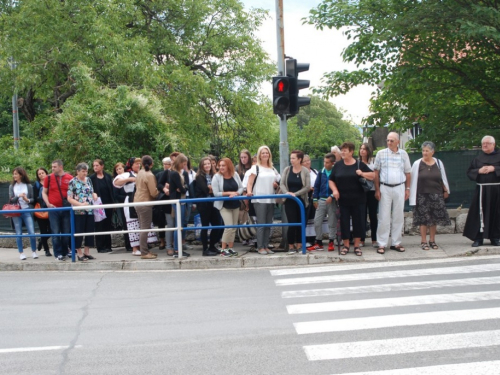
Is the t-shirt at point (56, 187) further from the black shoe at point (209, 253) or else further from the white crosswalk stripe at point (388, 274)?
the white crosswalk stripe at point (388, 274)

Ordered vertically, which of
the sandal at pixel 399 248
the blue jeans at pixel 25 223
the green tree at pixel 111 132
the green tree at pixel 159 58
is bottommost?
the sandal at pixel 399 248

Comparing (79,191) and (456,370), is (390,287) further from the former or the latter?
(79,191)

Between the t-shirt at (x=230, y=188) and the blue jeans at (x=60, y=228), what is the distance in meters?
3.05

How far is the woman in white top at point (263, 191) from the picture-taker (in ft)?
37.9

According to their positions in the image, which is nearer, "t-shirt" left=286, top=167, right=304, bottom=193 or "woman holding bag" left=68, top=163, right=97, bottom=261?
"t-shirt" left=286, top=167, right=304, bottom=193

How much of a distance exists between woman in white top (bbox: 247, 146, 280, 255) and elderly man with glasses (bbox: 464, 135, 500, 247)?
11.6 ft

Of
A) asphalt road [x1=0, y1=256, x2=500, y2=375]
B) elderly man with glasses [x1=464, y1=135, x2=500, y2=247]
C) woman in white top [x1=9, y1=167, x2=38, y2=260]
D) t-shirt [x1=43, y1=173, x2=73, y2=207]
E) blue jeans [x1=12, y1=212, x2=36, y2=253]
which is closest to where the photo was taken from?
asphalt road [x1=0, y1=256, x2=500, y2=375]

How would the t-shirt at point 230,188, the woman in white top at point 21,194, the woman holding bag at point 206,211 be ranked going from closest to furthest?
1. the t-shirt at point 230,188
2. the woman holding bag at point 206,211
3. the woman in white top at point 21,194

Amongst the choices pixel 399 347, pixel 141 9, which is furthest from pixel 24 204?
pixel 141 9

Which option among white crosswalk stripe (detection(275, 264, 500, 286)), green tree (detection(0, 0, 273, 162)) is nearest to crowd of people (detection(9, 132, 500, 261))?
white crosswalk stripe (detection(275, 264, 500, 286))

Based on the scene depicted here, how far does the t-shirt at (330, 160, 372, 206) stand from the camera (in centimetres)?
1100

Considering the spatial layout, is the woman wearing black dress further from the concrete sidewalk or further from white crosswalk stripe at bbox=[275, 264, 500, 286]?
white crosswalk stripe at bbox=[275, 264, 500, 286]

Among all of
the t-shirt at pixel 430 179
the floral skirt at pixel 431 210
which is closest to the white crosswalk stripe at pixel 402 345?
the floral skirt at pixel 431 210

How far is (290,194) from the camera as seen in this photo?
439 inches
